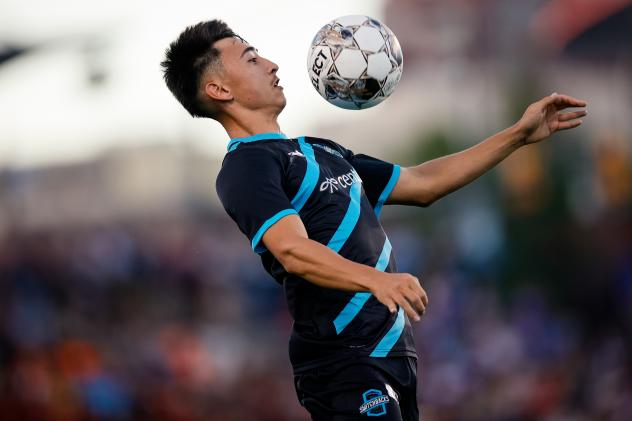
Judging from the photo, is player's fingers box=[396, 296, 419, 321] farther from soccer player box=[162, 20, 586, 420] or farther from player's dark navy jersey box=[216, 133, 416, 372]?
player's dark navy jersey box=[216, 133, 416, 372]

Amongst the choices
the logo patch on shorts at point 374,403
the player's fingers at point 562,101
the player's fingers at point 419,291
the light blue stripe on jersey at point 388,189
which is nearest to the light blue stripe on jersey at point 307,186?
the light blue stripe on jersey at point 388,189

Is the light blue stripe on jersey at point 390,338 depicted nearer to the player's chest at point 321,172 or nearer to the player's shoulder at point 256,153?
the player's chest at point 321,172

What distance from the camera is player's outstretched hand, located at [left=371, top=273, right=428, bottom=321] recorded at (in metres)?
3.79

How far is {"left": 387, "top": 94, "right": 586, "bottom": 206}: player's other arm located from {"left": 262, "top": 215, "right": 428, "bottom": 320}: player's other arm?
3.94ft

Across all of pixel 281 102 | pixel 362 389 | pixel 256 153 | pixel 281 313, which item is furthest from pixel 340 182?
pixel 281 313

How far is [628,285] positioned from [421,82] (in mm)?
6228

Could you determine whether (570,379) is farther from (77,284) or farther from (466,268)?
(77,284)

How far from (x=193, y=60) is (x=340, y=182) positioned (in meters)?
Answer: 1.06

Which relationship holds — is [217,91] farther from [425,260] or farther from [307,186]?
[425,260]

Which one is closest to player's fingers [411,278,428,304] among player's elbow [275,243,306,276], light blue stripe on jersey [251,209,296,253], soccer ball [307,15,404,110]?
player's elbow [275,243,306,276]

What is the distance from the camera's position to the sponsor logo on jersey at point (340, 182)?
4816mm

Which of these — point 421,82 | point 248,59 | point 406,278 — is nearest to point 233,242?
point 421,82

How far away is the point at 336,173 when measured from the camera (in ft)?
16.2

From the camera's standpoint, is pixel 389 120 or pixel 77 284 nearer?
pixel 77 284
